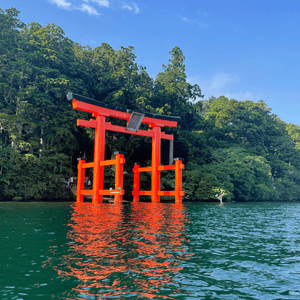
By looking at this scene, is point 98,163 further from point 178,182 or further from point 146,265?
point 146,265

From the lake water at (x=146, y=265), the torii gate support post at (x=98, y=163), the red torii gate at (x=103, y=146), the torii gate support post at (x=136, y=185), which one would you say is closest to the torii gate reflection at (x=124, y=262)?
the lake water at (x=146, y=265)

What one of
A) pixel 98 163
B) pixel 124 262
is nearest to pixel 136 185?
pixel 98 163

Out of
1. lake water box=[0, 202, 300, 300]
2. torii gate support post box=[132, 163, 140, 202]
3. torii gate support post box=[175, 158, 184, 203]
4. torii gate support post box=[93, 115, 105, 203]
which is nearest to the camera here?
lake water box=[0, 202, 300, 300]

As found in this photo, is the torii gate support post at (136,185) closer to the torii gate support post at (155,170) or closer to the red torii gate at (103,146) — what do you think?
the red torii gate at (103,146)

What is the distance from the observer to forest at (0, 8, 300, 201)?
74.9ft

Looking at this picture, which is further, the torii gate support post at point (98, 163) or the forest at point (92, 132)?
the forest at point (92, 132)

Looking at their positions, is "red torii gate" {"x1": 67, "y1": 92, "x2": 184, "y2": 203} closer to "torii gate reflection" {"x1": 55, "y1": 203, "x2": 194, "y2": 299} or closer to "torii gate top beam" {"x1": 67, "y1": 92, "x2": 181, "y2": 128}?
"torii gate top beam" {"x1": 67, "y1": 92, "x2": 181, "y2": 128}

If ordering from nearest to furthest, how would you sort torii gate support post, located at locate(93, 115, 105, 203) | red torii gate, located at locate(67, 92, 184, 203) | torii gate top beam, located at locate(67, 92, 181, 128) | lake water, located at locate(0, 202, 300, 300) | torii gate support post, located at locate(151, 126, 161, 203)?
lake water, located at locate(0, 202, 300, 300)
torii gate top beam, located at locate(67, 92, 181, 128)
red torii gate, located at locate(67, 92, 184, 203)
torii gate support post, located at locate(93, 115, 105, 203)
torii gate support post, located at locate(151, 126, 161, 203)

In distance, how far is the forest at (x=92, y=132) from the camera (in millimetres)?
22828

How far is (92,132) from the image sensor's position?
25.8 m

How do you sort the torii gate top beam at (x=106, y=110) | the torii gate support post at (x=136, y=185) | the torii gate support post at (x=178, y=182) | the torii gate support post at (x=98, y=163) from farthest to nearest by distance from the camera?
the torii gate support post at (x=136, y=185)
the torii gate support post at (x=178, y=182)
the torii gate support post at (x=98, y=163)
the torii gate top beam at (x=106, y=110)

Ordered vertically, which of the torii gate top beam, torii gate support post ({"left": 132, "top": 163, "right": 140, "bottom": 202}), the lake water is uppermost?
the torii gate top beam

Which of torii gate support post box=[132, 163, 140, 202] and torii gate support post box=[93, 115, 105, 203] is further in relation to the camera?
torii gate support post box=[132, 163, 140, 202]

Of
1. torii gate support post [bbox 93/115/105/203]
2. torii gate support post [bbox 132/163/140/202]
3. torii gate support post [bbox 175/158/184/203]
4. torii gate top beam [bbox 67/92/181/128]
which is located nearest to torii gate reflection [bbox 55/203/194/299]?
torii gate support post [bbox 93/115/105/203]
